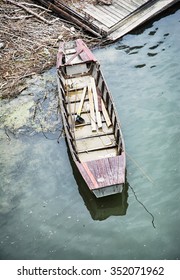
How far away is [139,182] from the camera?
889 cm

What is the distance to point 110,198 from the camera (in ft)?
28.0

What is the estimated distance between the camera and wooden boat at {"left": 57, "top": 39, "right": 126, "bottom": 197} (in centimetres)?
803

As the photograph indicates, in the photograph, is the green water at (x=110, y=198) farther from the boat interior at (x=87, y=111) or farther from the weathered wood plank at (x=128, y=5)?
the weathered wood plank at (x=128, y=5)

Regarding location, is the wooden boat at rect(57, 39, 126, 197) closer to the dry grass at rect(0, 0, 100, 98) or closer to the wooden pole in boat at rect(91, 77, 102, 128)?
the wooden pole in boat at rect(91, 77, 102, 128)

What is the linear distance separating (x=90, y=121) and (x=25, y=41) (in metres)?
6.26

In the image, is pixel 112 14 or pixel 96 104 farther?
pixel 112 14

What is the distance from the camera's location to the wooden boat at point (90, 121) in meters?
8.03

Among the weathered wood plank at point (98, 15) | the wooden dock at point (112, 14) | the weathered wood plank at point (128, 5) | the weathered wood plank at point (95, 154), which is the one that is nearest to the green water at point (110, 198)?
the weathered wood plank at point (95, 154)

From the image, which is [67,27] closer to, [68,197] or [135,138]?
[135,138]

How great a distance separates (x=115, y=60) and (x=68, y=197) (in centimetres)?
682

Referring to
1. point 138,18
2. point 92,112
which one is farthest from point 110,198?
point 138,18

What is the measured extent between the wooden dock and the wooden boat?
1908mm

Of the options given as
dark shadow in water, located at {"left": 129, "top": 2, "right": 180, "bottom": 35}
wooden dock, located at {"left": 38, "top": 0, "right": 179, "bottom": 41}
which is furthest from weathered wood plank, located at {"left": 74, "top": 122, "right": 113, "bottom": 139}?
dark shadow in water, located at {"left": 129, "top": 2, "right": 180, "bottom": 35}

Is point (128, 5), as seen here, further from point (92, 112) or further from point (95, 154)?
point (95, 154)
